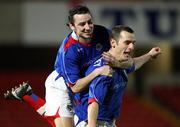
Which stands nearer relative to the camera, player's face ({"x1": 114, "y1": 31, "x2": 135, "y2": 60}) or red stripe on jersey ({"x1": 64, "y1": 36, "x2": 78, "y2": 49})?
player's face ({"x1": 114, "y1": 31, "x2": 135, "y2": 60})

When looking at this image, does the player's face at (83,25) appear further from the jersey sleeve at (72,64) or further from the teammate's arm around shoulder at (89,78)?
the teammate's arm around shoulder at (89,78)

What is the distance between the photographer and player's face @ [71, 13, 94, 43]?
6.08 meters

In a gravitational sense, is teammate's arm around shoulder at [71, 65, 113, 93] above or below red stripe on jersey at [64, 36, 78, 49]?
below

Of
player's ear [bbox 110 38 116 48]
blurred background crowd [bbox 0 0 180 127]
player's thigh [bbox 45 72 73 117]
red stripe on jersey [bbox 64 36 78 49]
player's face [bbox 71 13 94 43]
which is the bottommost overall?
blurred background crowd [bbox 0 0 180 127]

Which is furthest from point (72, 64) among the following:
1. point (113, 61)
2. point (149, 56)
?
point (149, 56)

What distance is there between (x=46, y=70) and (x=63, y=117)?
9568 millimetres

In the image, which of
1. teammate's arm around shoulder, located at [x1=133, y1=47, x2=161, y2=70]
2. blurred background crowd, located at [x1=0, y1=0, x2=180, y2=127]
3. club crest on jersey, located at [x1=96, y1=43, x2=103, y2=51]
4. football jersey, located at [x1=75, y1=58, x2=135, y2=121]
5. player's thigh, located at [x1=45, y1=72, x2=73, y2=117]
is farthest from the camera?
blurred background crowd, located at [x1=0, y1=0, x2=180, y2=127]

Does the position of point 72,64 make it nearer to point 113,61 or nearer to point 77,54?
point 77,54

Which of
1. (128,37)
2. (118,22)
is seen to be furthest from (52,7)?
(128,37)

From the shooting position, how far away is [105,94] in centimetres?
572

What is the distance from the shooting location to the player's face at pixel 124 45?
18.7 ft

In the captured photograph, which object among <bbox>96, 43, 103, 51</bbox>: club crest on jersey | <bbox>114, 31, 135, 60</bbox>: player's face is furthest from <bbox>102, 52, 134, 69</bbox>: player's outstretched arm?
<bbox>96, 43, 103, 51</bbox>: club crest on jersey

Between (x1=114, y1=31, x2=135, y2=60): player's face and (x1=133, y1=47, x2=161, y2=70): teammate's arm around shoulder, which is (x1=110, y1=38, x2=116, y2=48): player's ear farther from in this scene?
(x1=133, y1=47, x2=161, y2=70): teammate's arm around shoulder

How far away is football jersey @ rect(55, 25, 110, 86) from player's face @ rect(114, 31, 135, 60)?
47 cm
